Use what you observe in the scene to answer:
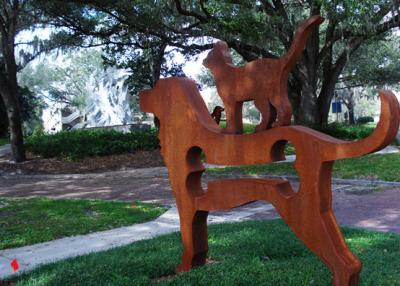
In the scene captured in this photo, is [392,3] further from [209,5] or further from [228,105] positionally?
[228,105]

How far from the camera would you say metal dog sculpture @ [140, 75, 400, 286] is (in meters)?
3.65

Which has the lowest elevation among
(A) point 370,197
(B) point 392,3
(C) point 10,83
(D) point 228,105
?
(A) point 370,197

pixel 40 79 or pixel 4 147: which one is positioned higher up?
pixel 40 79

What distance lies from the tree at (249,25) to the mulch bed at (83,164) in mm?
4496

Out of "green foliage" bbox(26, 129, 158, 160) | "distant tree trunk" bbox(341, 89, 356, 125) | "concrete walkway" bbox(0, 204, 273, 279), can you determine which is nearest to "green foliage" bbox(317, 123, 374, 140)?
"green foliage" bbox(26, 129, 158, 160)

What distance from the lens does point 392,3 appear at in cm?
1619

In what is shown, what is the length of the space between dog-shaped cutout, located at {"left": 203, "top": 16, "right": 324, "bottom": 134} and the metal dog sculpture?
147mm

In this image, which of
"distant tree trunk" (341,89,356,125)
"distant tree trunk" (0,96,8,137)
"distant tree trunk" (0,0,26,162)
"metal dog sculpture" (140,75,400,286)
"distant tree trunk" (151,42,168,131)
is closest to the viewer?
"metal dog sculpture" (140,75,400,286)

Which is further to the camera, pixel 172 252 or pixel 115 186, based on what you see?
pixel 115 186

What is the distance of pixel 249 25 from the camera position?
15.4 meters

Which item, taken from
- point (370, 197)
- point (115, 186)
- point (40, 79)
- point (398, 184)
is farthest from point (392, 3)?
point (40, 79)

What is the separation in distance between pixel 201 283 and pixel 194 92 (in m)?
1.78

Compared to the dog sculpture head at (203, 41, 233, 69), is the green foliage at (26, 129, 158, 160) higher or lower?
lower

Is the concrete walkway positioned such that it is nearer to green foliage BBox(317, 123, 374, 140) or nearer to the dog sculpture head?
the dog sculpture head
